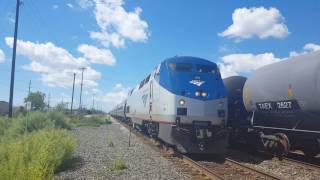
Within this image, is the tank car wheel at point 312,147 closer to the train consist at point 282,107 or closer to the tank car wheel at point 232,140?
the train consist at point 282,107

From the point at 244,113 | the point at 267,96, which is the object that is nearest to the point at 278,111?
the point at 267,96

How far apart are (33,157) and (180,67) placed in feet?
22.4

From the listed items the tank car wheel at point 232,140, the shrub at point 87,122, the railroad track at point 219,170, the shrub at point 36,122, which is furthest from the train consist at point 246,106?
the shrub at point 87,122

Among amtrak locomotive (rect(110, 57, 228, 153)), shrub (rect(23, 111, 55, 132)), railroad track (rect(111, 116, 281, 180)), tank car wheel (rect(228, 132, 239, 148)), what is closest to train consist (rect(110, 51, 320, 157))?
amtrak locomotive (rect(110, 57, 228, 153))

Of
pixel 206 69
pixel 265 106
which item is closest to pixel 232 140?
pixel 206 69

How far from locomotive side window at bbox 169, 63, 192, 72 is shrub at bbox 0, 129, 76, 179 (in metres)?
4.74

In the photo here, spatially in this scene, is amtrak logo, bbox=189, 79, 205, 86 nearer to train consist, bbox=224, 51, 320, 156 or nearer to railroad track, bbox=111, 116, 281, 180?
train consist, bbox=224, 51, 320, 156

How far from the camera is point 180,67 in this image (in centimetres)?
1609

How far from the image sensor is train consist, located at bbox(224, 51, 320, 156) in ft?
40.3

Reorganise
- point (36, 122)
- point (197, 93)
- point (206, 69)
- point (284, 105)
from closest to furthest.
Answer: point (284, 105) < point (197, 93) < point (206, 69) < point (36, 122)

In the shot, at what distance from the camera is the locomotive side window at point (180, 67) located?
52.5ft

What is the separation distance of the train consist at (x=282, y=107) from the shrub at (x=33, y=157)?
7.07 m

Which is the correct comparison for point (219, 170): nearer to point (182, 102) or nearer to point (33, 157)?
point (182, 102)

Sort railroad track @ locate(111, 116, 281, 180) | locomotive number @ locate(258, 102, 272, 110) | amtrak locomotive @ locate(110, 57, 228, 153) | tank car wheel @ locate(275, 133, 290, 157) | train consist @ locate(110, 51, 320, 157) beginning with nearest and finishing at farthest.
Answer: railroad track @ locate(111, 116, 281, 180)
train consist @ locate(110, 51, 320, 157)
tank car wheel @ locate(275, 133, 290, 157)
locomotive number @ locate(258, 102, 272, 110)
amtrak locomotive @ locate(110, 57, 228, 153)
